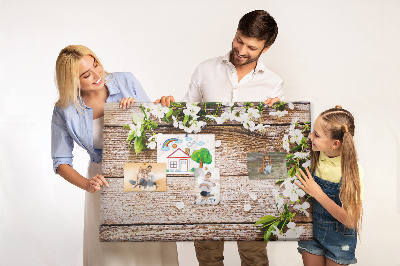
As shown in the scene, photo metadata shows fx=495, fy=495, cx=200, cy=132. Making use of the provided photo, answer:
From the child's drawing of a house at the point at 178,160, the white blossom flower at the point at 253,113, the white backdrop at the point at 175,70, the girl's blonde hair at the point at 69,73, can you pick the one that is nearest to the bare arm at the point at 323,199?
the white blossom flower at the point at 253,113

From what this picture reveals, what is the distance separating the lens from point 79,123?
1884mm

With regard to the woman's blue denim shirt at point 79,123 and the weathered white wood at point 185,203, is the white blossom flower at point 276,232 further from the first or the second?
the woman's blue denim shirt at point 79,123

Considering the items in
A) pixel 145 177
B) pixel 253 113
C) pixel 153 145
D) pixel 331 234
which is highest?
pixel 253 113

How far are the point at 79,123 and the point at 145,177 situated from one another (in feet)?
1.15

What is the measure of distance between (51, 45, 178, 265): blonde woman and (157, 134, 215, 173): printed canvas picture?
0.65 ft

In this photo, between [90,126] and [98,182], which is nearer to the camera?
[98,182]

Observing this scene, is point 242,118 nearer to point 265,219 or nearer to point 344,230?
point 265,219

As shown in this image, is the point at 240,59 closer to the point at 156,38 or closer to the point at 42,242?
the point at 156,38

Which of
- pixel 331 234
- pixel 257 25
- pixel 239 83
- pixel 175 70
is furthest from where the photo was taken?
pixel 175 70

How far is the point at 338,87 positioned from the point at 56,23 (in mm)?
1641

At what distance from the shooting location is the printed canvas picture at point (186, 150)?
1767 millimetres

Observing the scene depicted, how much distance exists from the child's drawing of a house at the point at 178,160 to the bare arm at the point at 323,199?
399mm

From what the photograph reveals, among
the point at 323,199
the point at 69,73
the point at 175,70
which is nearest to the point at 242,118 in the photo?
the point at 323,199

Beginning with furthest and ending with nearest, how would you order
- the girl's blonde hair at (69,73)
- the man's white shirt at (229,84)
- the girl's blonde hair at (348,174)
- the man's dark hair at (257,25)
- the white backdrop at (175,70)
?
the white backdrop at (175,70) < the man's white shirt at (229,84) < the man's dark hair at (257,25) < the girl's blonde hair at (69,73) < the girl's blonde hair at (348,174)
